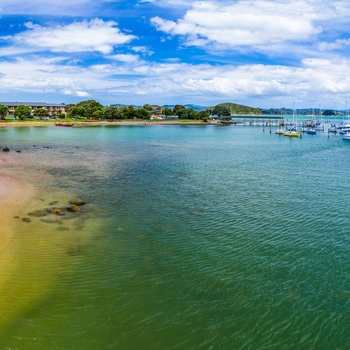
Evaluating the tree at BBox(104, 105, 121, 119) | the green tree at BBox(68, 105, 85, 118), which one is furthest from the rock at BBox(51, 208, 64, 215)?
the green tree at BBox(68, 105, 85, 118)

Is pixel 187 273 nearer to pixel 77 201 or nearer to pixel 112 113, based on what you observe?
pixel 77 201

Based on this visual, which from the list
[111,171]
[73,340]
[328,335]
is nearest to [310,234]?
[328,335]

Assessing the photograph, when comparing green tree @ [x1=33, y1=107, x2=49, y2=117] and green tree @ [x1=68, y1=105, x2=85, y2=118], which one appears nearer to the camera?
green tree @ [x1=33, y1=107, x2=49, y2=117]

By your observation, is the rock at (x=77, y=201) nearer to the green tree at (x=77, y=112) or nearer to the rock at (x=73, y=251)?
the rock at (x=73, y=251)

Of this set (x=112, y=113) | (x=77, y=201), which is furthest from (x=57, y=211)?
(x=112, y=113)

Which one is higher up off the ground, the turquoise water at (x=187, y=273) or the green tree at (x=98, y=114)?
the green tree at (x=98, y=114)

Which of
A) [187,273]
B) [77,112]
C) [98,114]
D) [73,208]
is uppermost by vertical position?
[77,112]

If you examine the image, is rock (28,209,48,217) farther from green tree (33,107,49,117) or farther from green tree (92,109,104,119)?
green tree (92,109,104,119)

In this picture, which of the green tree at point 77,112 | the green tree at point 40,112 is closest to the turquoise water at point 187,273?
the green tree at point 40,112
